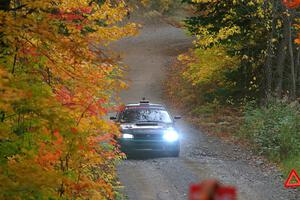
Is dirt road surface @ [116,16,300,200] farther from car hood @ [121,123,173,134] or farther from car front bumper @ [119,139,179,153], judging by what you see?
car hood @ [121,123,173,134]

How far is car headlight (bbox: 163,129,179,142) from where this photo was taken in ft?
49.8

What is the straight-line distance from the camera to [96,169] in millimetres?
12312

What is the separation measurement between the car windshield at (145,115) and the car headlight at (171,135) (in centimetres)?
70

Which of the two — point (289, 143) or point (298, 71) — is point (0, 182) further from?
point (298, 71)

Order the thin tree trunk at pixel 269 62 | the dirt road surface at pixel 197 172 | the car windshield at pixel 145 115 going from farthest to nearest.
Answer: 1. the thin tree trunk at pixel 269 62
2. the car windshield at pixel 145 115
3. the dirt road surface at pixel 197 172

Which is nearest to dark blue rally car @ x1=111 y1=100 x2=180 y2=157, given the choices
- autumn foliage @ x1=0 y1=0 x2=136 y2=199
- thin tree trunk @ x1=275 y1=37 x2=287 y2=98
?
thin tree trunk @ x1=275 y1=37 x2=287 y2=98

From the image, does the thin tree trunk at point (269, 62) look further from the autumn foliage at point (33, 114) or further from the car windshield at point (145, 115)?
the autumn foliage at point (33, 114)

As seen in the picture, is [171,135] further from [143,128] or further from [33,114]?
[33,114]

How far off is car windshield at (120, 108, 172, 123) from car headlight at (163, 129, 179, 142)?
70 centimetres

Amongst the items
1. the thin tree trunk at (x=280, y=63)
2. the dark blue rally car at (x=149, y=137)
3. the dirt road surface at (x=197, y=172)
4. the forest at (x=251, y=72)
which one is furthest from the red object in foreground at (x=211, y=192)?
the thin tree trunk at (x=280, y=63)

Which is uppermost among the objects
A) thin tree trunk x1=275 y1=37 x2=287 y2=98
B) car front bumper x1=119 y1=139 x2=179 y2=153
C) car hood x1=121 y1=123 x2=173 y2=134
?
thin tree trunk x1=275 y1=37 x2=287 y2=98

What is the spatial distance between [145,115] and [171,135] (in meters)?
1.36

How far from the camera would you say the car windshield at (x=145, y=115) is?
52.3 ft

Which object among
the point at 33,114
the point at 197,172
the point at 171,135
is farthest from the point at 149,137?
the point at 33,114
